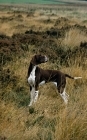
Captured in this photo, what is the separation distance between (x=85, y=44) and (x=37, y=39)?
6.58ft

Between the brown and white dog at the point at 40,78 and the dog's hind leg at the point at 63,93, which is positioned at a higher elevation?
the brown and white dog at the point at 40,78

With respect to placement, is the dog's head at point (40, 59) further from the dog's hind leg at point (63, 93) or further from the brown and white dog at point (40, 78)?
the dog's hind leg at point (63, 93)

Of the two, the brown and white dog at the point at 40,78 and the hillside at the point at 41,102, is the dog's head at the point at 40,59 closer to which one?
the brown and white dog at the point at 40,78

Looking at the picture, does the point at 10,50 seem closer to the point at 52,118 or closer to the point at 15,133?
the point at 52,118

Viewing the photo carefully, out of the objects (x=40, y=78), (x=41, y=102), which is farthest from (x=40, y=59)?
(x=41, y=102)

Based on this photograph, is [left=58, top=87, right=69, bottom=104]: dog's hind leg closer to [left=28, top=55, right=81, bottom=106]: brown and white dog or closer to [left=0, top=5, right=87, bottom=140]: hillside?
[left=28, top=55, right=81, bottom=106]: brown and white dog

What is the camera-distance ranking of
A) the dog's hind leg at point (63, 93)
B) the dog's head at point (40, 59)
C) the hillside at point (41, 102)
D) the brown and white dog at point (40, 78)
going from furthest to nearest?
1. the dog's hind leg at point (63, 93)
2. the brown and white dog at point (40, 78)
3. the dog's head at point (40, 59)
4. the hillside at point (41, 102)

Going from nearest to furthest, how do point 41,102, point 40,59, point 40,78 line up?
point 41,102
point 40,59
point 40,78

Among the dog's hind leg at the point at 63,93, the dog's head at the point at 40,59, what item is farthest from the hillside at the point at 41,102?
the dog's head at the point at 40,59

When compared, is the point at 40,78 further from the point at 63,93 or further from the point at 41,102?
the point at 41,102

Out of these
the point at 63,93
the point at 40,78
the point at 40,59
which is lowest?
the point at 63,93

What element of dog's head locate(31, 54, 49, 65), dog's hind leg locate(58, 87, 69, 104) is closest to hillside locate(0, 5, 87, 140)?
dog's hind leg locate(58, 87, 69, 104)

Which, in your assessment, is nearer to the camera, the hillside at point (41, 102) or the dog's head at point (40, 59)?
the hillside at point (41, 102)

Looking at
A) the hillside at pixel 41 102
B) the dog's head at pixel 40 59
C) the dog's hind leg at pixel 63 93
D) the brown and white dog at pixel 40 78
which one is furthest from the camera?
the dog's hind leg at pixel 63 93
